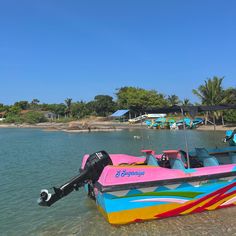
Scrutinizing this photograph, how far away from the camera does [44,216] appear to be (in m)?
8.02

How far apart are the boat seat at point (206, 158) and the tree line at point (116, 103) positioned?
34.4 meters

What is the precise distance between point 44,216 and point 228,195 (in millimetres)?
4845

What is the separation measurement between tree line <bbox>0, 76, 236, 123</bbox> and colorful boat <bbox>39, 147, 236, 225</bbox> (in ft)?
117

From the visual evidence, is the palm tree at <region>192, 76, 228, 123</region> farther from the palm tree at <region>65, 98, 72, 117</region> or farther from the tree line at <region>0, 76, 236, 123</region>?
the palm tree at <region>65, 98, 72, 117</region>

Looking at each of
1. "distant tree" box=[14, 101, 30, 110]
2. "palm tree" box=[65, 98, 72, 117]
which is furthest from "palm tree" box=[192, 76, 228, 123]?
"distant tree" box=[14, 101, 30, 110]

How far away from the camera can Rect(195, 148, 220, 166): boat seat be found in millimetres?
8023

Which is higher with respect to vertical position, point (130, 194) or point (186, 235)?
point (130, 194)

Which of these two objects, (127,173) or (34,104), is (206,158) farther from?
(34,104)

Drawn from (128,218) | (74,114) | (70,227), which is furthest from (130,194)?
(74,114)

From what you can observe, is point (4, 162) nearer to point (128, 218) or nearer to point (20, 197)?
point (20, 197)

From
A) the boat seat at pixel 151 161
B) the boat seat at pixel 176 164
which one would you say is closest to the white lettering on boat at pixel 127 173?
the boat seat at pixel 176 164

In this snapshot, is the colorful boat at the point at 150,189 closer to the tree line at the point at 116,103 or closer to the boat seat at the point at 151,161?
the boat seat at the point at 151,161

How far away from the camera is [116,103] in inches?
3506

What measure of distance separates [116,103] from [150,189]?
271ft
